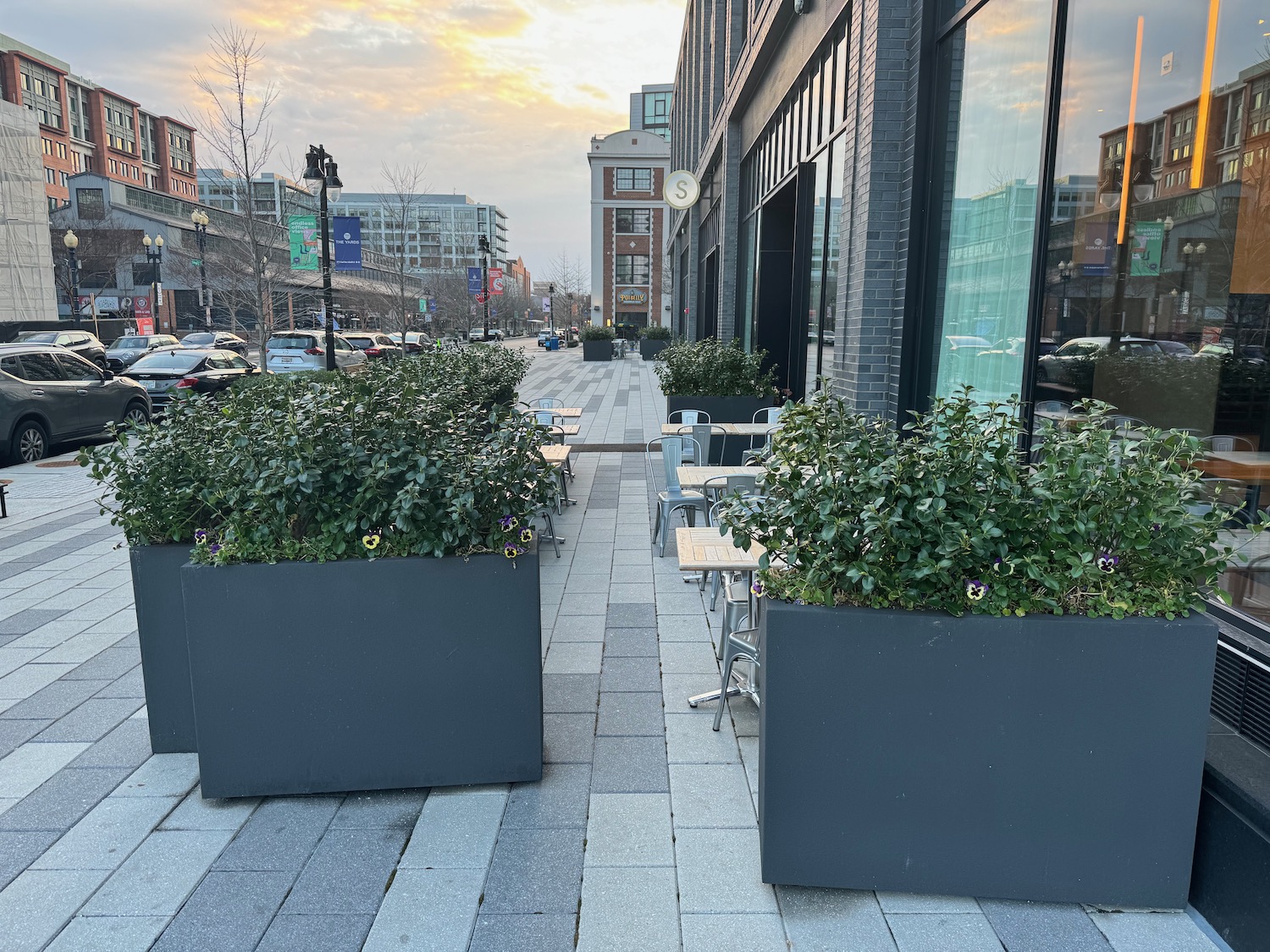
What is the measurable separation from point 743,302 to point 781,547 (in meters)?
16.6

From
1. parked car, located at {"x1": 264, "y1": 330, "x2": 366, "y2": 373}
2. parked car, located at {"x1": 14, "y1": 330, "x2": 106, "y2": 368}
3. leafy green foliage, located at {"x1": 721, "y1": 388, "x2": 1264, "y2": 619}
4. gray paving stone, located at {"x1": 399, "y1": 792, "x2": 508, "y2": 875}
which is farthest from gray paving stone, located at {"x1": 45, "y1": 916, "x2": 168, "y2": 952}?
parked car, located at {"x1": 14, "y1": 330, "x2": 106, "y2": 368}

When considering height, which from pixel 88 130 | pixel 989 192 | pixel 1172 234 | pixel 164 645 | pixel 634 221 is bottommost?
pixel 164 645

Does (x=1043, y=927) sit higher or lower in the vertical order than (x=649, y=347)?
lower

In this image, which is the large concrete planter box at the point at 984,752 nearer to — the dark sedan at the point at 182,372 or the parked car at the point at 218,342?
the dark sedan at the point at 182,372

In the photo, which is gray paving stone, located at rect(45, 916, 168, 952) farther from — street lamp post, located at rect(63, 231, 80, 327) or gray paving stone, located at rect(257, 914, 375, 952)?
street lamp post, located at rect(63, 231, 80, 327)

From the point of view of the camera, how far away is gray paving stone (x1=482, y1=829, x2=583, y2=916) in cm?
297

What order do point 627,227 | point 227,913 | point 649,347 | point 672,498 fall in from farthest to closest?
point 627,227, point 649,347, point 672,498, point 227,913

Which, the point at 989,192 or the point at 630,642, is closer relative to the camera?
the point at 630,642

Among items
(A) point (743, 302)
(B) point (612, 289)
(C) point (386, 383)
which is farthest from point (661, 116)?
(C) point (386, 383)

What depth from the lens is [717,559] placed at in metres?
→ 4.36

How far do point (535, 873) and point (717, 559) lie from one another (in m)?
1.78

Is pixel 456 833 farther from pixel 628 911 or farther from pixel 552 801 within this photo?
pixel 628 911

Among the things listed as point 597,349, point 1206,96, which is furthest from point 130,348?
point 1206,96

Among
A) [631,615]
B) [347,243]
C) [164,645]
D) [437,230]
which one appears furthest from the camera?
[437,230]
